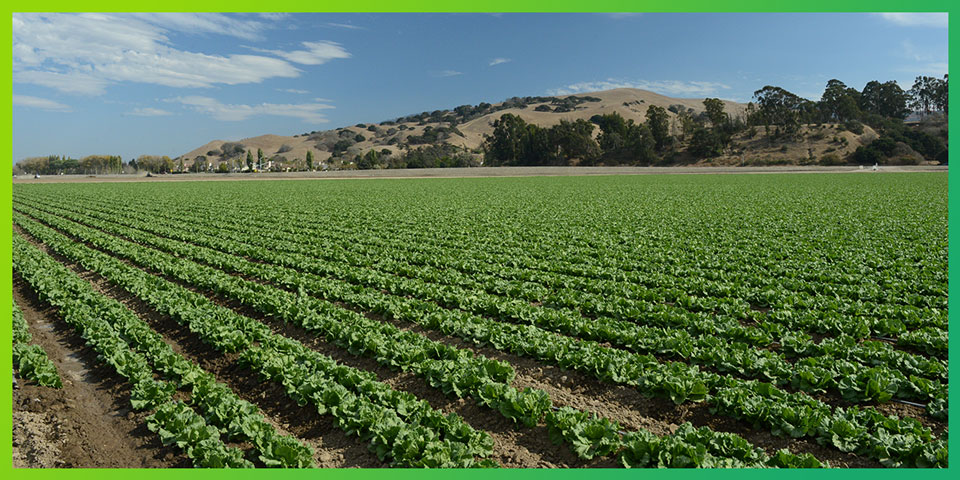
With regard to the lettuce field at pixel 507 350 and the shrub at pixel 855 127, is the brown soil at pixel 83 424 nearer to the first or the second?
the lettuce field at pixel 507 350

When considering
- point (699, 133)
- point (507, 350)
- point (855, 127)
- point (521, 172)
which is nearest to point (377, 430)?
point (507, 350)

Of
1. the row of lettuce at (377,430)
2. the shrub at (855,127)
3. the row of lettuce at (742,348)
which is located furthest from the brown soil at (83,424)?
the shrub at (855,127)

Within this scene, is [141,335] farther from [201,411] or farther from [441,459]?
[441,459]

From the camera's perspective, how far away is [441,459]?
6031mm

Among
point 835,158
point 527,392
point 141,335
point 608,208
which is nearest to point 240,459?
point 527,392

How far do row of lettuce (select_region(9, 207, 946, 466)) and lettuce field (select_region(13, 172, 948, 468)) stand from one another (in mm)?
32

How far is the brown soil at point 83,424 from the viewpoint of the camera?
6809 millimetres

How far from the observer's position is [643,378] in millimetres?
7875

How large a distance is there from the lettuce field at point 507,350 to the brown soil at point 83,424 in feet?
0.19

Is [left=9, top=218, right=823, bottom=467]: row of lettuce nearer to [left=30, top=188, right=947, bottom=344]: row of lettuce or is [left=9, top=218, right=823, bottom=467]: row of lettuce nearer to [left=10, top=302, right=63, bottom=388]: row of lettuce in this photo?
[left=10, top=302, right=63, bottom=388]: row of lettuce

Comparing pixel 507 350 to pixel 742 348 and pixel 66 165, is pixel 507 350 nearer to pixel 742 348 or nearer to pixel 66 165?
pixel 742 348

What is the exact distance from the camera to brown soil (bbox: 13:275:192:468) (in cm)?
681

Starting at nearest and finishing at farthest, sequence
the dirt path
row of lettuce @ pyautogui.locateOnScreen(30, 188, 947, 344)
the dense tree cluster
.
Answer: row of lettuce @ pyautogui.locateOnScreen(30, 188, 947, 344), the dirt path, the dense tree cluster

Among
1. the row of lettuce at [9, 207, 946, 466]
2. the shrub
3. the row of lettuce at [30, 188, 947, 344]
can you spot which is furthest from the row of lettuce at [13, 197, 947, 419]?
the shrub
